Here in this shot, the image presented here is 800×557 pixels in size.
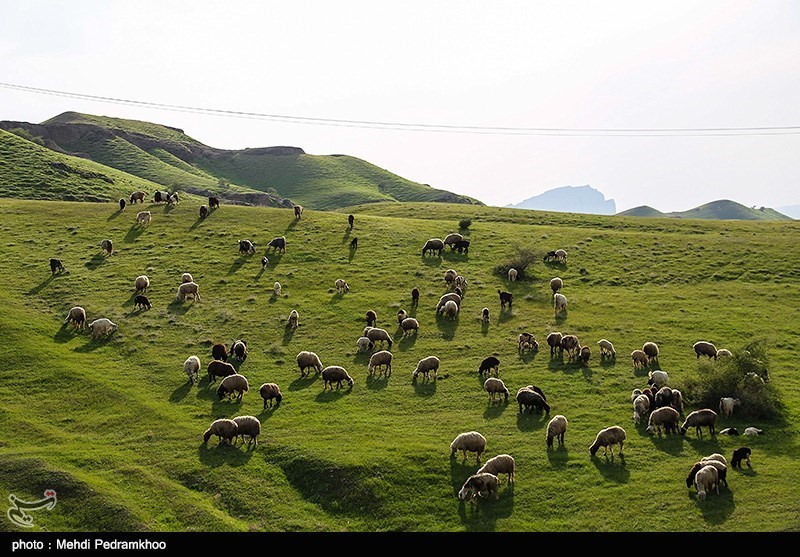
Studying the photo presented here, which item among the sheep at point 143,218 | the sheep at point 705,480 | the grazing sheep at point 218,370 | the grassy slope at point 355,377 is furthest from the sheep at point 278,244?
the sheep at point 705,480

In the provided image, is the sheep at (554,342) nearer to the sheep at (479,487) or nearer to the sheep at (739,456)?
the sheep at (739,456)

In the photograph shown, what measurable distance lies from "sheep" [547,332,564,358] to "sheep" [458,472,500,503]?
578 inches

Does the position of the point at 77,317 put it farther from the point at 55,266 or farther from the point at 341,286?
the point at 341,286

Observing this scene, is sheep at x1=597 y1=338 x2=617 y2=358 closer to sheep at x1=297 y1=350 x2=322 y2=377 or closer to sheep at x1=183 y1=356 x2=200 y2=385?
sheep at x1=297 y1=350 x2=322 y2=377

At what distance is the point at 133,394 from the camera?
2811 cm

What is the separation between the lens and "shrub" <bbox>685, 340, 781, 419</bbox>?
25172mm

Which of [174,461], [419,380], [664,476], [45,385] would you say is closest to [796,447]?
[664,476]

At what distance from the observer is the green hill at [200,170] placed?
511 ft

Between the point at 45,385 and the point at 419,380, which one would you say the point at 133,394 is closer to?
the point at 45,385

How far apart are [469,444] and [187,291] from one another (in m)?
26.6

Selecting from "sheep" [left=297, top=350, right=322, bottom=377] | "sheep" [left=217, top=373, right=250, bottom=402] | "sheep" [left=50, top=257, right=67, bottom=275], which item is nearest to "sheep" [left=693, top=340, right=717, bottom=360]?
"sheep" [left=297, top=350, right=322, bottom=377]

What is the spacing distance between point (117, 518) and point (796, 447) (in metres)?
24.8

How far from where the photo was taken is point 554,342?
33094 millimetres

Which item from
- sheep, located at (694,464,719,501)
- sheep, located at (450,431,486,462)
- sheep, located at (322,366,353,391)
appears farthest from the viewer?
sheep, located at (322,366,353,391)
